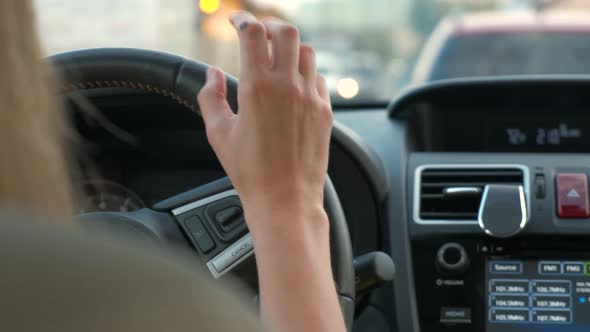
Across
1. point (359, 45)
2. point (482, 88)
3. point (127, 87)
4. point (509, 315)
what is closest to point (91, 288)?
point (127, 87)

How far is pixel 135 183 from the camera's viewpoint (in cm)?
288

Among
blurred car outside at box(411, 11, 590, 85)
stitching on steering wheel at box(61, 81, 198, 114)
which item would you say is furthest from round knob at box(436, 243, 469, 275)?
blurred car outside at box(411, 11, 590, 85)

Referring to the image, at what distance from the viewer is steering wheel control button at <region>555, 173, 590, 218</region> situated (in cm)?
291

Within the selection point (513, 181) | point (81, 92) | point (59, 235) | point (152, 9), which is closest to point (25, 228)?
point (59, 235)

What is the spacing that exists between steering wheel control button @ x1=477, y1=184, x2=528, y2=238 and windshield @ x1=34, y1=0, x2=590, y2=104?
84 centimetres

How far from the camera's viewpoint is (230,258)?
220cm

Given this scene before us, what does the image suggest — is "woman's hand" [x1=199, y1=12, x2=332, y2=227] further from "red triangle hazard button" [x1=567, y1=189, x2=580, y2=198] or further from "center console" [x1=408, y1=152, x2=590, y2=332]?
"red triangle hazard button" [x1=567, y1=189, x2=580, y2=198]

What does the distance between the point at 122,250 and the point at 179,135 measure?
1947 millimetres

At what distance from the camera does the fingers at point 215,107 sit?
6.04 ft

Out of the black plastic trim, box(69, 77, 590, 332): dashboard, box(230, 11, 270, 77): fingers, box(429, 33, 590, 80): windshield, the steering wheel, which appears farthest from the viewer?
box(429, 33, 590, 80): windshield

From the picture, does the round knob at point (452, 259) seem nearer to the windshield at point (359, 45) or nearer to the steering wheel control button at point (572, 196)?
the steering wheel control button at point (572, 196)

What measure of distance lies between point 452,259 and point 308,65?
123 cm

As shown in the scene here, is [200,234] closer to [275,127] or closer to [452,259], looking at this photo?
[275,127]

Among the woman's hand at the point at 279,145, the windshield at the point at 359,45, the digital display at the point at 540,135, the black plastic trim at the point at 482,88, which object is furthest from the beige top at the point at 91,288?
the digital display at the point at 540,135
